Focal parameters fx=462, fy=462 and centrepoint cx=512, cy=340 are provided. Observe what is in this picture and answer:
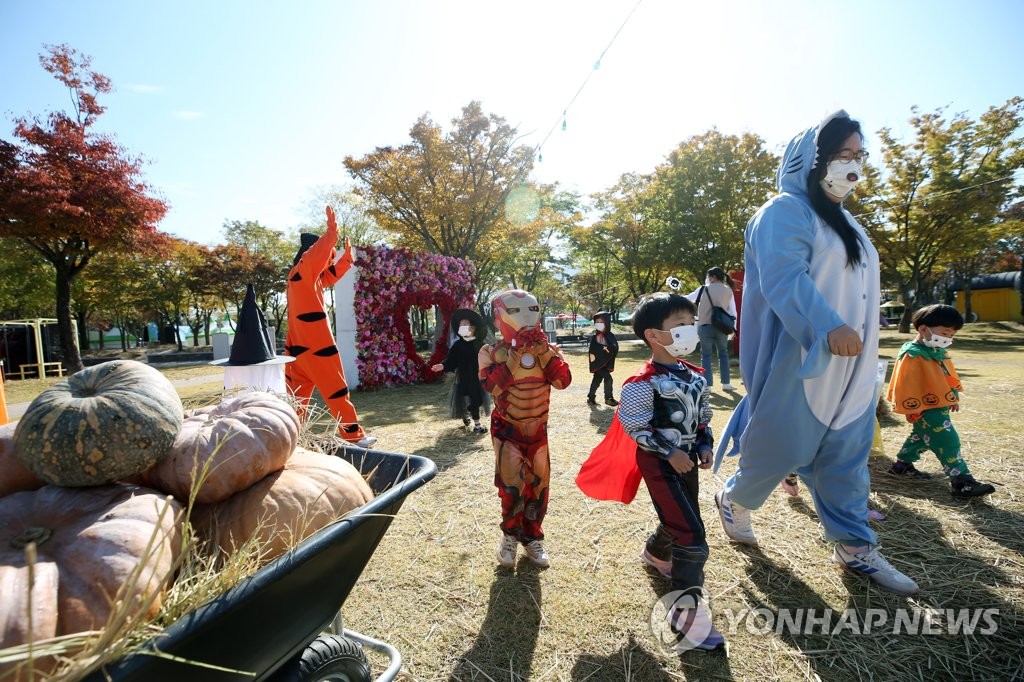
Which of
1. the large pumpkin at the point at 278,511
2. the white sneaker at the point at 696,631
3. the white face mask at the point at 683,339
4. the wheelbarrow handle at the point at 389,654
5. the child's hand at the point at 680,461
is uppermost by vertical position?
the white face mask at the point at 683,339

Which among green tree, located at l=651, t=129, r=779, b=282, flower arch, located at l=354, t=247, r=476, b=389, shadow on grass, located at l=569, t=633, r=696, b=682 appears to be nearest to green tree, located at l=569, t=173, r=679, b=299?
green tree, located at l=651, t=129, r=779, b=282

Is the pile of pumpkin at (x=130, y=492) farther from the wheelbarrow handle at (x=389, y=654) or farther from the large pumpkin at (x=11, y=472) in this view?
the wheelbarrow handle at (x=389, y=654)

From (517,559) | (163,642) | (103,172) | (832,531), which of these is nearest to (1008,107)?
Result: (832,531)

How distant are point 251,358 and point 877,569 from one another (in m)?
4.12

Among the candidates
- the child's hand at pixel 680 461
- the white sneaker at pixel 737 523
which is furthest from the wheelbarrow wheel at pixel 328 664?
the white sneaker at pixel 737 523

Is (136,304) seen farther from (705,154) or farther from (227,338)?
(705,154)

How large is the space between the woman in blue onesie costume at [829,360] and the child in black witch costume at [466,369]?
3.15 metres

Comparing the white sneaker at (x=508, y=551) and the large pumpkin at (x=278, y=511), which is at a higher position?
the large pumpkin at (x=278, y=511)

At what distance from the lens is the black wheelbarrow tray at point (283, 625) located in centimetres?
92

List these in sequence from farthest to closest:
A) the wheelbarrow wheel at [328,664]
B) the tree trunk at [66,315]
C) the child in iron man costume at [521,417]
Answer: the tree trunk at [66,315]
the child in iron man costume at [521,417]
the wheelbarrow wheel at [328,664]

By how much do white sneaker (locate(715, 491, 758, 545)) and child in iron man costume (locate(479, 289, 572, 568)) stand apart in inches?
45.2

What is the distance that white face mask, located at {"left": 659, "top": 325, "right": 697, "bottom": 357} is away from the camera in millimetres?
2256

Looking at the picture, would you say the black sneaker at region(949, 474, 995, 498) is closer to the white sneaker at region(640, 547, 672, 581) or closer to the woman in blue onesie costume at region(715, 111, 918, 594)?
the woman in blue onesie costume at region(715, 111, 918, 594)

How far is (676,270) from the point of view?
2134 cm
